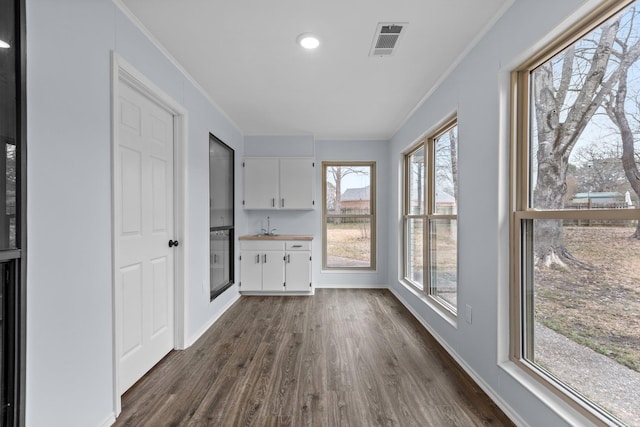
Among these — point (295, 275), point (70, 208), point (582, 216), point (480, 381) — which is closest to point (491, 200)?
point (582, 216)

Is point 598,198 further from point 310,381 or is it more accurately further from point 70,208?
point 70,208

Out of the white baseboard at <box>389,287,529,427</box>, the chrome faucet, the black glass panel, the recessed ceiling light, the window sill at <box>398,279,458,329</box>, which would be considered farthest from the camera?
the chrome faucet

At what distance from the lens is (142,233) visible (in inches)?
93.0

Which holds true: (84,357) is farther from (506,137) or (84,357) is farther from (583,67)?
(583,67)

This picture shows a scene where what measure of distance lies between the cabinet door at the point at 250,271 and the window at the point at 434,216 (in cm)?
214

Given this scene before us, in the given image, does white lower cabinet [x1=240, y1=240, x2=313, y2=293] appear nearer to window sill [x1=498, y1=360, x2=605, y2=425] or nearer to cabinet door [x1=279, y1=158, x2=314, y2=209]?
cabinet door [x1=279, y1=158, x2=314, y2=209]

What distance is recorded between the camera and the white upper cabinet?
16.3ft

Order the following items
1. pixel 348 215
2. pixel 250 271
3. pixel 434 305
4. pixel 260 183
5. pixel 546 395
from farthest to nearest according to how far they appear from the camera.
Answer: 1. pixel 348 215
2. pixel 260 183
3. pixel 250 271
4. pixel 434 305
5. pixel 546 395

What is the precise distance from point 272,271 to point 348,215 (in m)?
1.56

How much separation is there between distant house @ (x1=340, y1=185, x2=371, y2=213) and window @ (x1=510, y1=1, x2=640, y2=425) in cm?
341

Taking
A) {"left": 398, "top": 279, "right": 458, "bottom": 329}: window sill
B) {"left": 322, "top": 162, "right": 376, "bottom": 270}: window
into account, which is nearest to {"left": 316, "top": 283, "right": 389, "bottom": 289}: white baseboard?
{"left": 322, "top": 162, "right": 376, "bottom": 270}: window

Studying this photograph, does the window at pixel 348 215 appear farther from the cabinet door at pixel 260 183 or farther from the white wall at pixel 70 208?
the white wall at pixel 70 208

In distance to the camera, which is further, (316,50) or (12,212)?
(316,50)

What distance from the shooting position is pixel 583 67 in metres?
1.56
